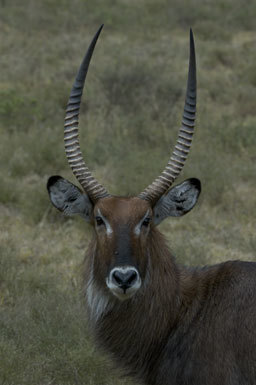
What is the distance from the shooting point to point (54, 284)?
684cm

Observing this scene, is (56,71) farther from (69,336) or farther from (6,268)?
(69,336)

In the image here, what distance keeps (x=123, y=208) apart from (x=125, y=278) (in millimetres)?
587

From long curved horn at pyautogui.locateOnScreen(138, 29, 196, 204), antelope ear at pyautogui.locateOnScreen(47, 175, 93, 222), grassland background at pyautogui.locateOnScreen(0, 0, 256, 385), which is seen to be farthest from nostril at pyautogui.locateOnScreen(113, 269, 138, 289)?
grassland background at pyautogui.locateOnScreen(0, 0, 256, 385)

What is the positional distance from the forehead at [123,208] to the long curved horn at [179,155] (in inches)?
5.1

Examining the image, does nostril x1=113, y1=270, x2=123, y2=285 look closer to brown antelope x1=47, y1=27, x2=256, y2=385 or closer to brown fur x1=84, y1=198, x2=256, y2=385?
brown antelope x1=47, y1=27, x2=256, y2=385

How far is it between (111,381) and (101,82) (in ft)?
29.5

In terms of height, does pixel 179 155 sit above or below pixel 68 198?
above

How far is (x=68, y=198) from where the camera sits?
4.94 meters

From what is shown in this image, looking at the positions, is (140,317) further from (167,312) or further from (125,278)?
(125,278)

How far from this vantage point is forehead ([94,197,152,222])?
4523 mm

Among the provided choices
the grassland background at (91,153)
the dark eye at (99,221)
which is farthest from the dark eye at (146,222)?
the grassland background at (91,153)

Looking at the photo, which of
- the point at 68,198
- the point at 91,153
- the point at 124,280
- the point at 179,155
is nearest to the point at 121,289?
the point at 124,280

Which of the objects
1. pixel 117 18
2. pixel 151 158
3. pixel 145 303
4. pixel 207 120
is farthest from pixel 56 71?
pixel 145 303

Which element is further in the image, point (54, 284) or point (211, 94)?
point (211, 94)
